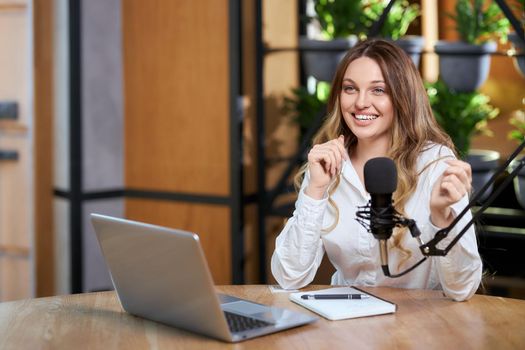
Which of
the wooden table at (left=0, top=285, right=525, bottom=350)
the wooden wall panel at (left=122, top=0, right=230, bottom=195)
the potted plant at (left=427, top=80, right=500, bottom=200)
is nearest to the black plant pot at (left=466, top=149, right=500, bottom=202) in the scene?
the potted plant at (left=427, top=80, right=500, bottom=200)

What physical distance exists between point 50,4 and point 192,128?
3.06 feet

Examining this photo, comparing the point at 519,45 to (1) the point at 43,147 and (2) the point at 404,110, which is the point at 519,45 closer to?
(2) the point at 404,110

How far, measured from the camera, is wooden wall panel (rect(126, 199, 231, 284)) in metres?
4.11

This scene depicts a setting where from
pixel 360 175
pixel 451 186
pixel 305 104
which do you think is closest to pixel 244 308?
pixel 451 186

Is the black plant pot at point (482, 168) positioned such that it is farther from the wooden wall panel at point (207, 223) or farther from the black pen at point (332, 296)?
the black pen at point (332, 296)

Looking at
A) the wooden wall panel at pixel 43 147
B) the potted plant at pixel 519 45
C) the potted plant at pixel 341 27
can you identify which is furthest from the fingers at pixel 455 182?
the wooden wall panel at pixel 43 147

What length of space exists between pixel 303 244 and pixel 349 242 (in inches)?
5.6

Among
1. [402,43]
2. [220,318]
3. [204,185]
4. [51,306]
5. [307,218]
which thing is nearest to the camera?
[220,318]

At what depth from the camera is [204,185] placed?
417 centimetres

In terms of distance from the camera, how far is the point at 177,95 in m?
4.25

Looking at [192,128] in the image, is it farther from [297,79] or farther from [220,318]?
[220,318]

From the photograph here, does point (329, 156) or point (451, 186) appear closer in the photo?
point (451, 186)

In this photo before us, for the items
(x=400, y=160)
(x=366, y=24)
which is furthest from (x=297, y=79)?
(x=400, y=160)

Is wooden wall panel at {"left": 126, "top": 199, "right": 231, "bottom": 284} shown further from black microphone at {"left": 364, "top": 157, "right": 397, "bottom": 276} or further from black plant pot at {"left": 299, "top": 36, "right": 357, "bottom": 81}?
black microphone at {"left": 364, "top": 157, "right": 397, "bottom": 276}
